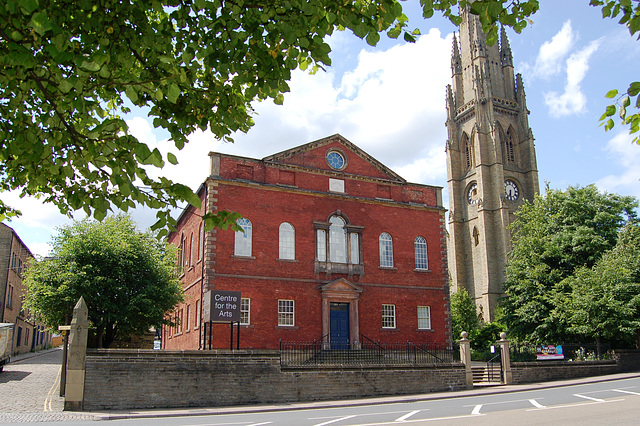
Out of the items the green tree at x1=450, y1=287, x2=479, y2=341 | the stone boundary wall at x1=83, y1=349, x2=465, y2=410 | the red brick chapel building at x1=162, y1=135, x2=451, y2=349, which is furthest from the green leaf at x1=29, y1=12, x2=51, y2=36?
the green tree at x1=450, y1=287, x2=479, y2=341

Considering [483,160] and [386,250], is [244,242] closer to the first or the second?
[386,250]

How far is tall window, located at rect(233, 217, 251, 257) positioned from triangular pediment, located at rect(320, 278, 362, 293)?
4.51 meters

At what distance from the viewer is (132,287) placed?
25.8m

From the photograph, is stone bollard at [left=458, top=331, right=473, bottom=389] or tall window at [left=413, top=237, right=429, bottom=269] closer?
stone bollard at [left=458, top=331, right=473, bottom=389]

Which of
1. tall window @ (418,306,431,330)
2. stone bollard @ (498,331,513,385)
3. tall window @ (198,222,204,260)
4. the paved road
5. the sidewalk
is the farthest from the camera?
tall window @ (418,306,431,330)


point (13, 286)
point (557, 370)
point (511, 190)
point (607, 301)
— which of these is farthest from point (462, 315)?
point (13, 286)

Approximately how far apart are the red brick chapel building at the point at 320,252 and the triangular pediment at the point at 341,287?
0.18 feet

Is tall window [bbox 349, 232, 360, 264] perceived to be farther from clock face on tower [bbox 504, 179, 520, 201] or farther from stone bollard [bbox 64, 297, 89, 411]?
clock face on tower [bbox 504, 179, 520, 201]

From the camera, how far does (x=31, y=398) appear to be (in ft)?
62.0

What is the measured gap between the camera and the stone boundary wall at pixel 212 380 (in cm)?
1734

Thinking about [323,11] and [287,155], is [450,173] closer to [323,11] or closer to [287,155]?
[287,155]

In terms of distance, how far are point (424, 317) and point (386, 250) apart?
4.51 metres

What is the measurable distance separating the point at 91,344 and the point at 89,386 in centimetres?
1307

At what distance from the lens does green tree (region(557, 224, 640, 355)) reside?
29281 mm
